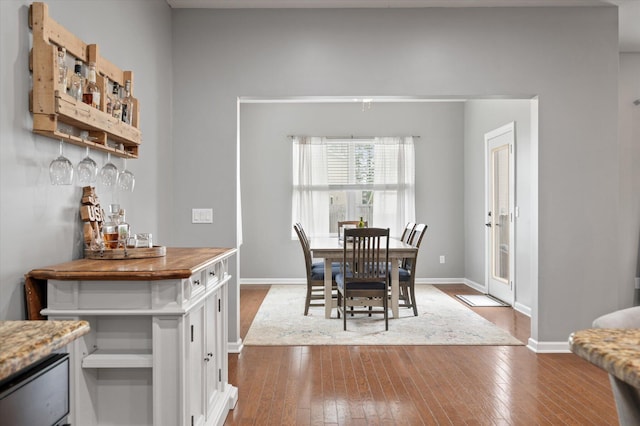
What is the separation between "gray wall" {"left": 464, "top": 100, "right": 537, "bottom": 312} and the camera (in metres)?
5.06

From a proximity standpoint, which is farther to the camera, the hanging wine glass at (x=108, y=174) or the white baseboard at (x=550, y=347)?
the white baseboard at (x=550, y=347)

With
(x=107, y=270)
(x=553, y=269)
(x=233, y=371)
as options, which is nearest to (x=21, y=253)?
(x=107, y=270)

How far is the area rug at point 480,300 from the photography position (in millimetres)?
5548

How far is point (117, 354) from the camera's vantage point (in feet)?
5.96

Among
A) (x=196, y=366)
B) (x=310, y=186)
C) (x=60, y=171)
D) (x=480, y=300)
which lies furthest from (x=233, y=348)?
(x=310, y=186)

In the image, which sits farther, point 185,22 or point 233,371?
point 185,22

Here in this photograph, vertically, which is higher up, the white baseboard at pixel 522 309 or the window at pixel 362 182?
the window at pixel 362 182

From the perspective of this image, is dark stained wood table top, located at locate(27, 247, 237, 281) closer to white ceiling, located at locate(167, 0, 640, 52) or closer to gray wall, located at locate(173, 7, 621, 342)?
gray wall, located at locate(173, 7, 621, 342)

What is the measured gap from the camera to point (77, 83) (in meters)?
2.02

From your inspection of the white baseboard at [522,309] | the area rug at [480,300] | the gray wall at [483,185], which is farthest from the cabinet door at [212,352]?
the area rug at [480,300]

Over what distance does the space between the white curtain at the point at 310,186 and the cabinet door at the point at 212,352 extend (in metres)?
4.49

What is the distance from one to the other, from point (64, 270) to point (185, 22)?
108 inches

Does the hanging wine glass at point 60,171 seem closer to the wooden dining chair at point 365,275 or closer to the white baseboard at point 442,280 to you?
the wooden dining chair at point 365,275

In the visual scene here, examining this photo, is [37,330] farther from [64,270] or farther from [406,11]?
[406,11]
